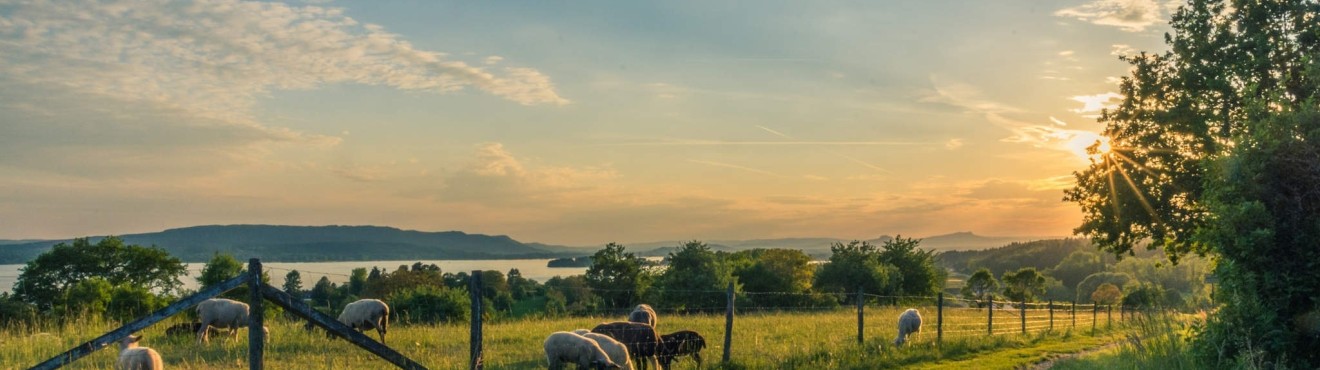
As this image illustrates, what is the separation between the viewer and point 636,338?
1423 centimetres

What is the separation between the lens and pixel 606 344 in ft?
41.1

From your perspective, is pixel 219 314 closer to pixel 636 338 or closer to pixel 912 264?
pixel 636 338

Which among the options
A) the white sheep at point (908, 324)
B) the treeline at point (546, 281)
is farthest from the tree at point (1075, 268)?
the white sheep at point (908, 324)

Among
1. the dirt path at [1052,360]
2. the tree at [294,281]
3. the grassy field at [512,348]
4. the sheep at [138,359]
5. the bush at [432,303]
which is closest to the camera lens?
the sheep at [138,359]

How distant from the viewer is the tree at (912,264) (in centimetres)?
6938

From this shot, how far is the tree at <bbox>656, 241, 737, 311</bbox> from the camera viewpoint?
165 feet

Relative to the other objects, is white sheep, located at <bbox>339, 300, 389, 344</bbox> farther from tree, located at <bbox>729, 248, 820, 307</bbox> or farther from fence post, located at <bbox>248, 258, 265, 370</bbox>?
tree, located at <bbox>729, 248, 820, 307</bbox>

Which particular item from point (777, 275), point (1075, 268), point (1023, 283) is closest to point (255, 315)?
point (777, 275)

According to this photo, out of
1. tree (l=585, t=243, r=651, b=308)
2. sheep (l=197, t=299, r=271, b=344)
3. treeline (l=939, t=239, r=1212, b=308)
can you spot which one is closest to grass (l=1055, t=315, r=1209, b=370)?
treeline (l=939, t=239, r=1212, b=308)

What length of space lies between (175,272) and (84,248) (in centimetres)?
516

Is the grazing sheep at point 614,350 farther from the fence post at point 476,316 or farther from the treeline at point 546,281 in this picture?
the treeline at point 546,281

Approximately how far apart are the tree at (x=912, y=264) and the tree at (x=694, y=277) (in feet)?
67.8

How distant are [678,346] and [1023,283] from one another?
3086 inches

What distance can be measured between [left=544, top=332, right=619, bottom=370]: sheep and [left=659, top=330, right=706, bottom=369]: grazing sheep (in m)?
2.82
